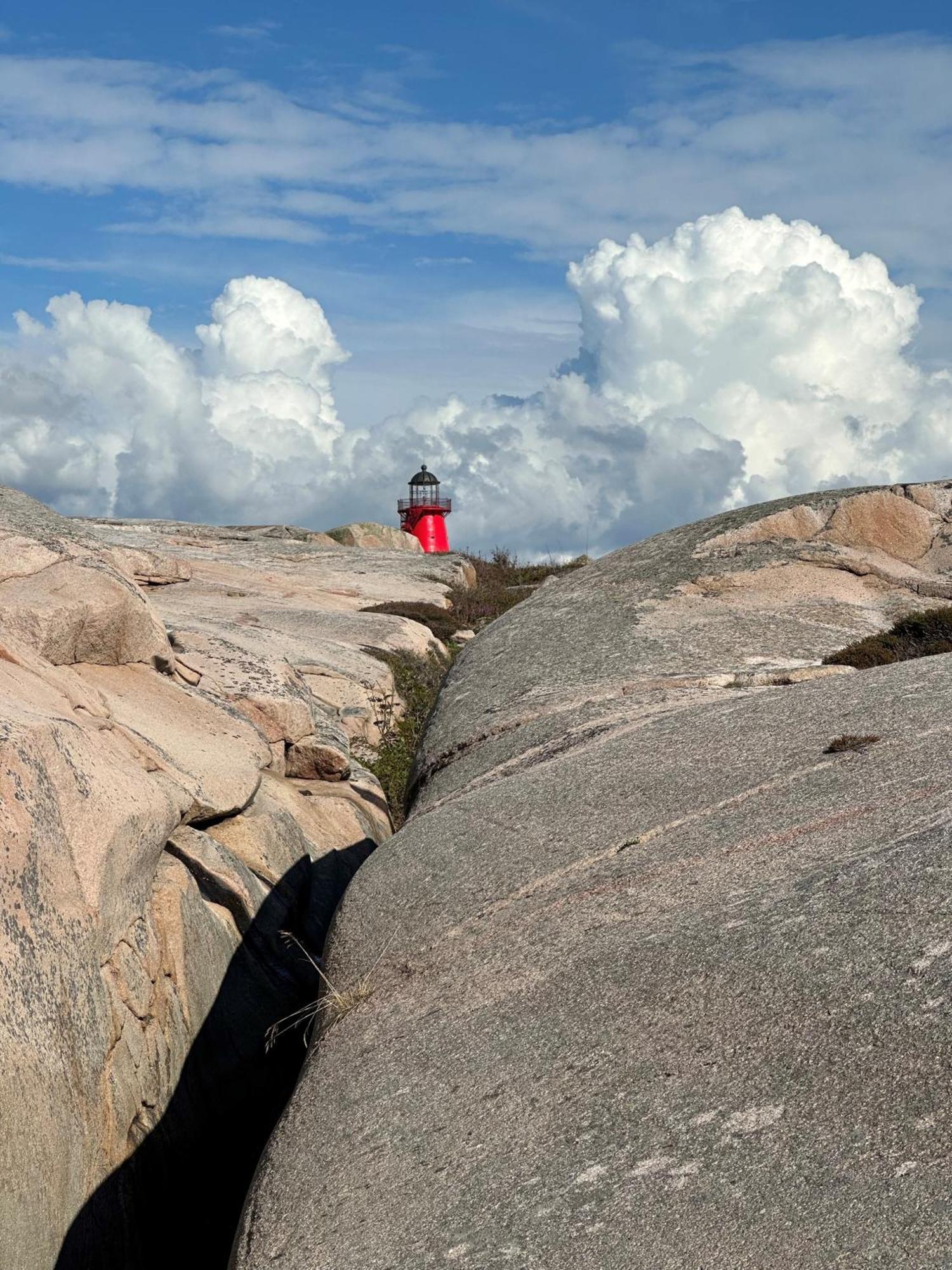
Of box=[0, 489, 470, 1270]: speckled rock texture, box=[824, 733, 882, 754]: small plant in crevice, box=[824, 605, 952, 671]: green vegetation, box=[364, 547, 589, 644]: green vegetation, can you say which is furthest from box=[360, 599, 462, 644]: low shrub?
box=[824, 733, 882, 754]: small plant in crevice

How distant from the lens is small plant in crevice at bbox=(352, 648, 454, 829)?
18.4 metres

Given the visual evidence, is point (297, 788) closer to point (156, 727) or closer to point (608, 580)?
point (156, 727)

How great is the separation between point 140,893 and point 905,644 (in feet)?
25.1

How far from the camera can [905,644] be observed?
1284 centimetres

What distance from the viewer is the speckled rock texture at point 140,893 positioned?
24.4 ft

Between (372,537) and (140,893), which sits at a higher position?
(372,537)

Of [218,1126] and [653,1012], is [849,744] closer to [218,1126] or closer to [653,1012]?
[653,1012]

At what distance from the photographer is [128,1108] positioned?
8.37 meters

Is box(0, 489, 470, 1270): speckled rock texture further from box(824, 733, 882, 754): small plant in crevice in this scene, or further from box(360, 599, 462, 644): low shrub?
box(360, 599, 462, 644): low shrub

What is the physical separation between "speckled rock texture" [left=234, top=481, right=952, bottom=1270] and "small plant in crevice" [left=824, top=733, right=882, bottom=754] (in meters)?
0.07

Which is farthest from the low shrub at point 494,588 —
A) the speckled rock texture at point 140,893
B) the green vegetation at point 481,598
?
the speckled rock texture at point 140,893

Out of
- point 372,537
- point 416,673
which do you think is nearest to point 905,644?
point 416,673

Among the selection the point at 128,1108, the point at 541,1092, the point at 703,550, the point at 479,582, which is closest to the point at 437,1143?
the point at 541,1092

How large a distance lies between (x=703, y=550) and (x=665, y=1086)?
1122 centimetres
